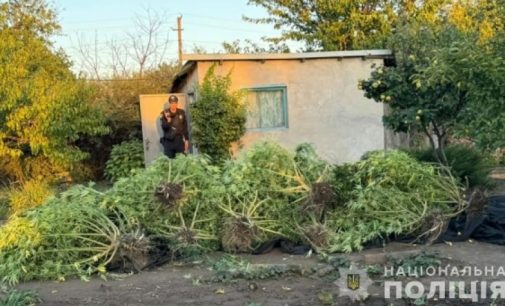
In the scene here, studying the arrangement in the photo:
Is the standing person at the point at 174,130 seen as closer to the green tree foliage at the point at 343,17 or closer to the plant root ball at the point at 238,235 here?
the plant root ball at the point at 238,235

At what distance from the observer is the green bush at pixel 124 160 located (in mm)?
14219

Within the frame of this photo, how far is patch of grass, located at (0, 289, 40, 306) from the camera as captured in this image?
15.5ft

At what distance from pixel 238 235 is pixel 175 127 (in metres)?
6.04

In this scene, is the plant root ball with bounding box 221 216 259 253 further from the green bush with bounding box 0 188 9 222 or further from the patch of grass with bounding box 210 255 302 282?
the green bush with bounding box 0 188 9 222

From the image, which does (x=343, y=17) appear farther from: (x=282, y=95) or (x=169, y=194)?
(x=169, y=194)

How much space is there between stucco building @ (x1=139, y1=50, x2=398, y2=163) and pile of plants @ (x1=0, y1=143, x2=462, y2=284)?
19.0 ft

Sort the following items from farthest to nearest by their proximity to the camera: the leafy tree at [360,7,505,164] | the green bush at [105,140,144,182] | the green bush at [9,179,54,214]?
the green bush at [105,140,144,182] → the green bush at [9,179,54,214] → the leafy tree at [360,7,505,164]

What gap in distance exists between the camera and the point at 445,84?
25.6ft

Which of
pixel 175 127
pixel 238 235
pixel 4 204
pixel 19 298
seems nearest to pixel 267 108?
pixel 175 127

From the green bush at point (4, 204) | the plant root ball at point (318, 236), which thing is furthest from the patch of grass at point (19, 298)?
the green bush at point (4, 204)

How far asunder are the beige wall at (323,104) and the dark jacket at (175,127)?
4.04ft

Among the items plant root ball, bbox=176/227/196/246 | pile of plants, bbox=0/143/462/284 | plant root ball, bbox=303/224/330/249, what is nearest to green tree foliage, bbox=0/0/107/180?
pile of plants, bbox=0/143/462/284

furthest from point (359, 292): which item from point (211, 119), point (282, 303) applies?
point (211, 119)

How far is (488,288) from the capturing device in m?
4.94
